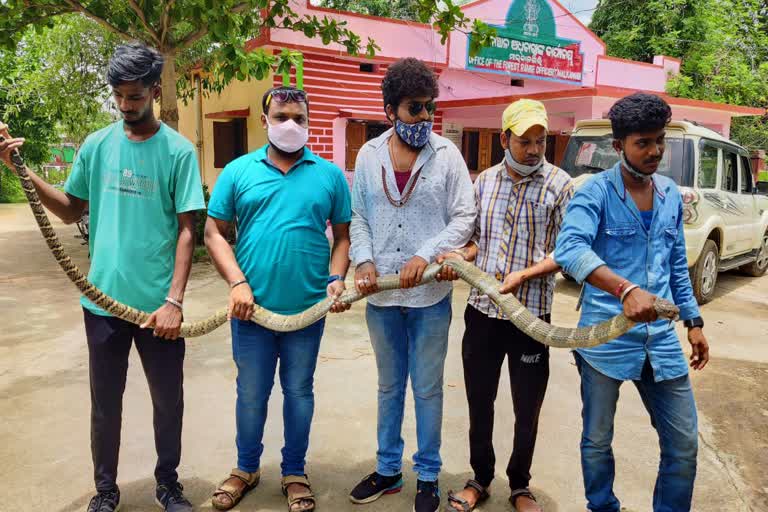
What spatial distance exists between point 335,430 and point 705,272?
224 inches

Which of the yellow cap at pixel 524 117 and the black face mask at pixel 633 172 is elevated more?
the yellow cap at pixel 524 117

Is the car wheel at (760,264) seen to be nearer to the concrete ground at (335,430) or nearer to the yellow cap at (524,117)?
the concrete ground at (335,430)

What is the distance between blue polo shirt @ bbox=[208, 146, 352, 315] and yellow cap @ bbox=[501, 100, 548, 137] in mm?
905

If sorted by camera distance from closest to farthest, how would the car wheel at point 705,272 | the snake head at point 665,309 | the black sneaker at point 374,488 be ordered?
the snake head at point 665,309, the black sneaker at point 374,488, the car wheel at point 705,272

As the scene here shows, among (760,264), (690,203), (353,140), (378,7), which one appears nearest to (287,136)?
(690,203)

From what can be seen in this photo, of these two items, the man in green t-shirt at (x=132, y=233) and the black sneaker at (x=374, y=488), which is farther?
the black sneaker at (x=374, y=488)

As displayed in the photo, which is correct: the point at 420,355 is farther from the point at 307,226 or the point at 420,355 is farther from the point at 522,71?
the point at 522,71

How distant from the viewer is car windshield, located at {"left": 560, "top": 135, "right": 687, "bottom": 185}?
6734mm

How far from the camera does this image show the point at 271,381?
9.45ft

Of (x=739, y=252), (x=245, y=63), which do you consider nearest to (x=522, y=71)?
(x=739, y=252)

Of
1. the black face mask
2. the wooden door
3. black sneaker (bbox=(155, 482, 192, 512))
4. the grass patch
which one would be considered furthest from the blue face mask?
the grass patch

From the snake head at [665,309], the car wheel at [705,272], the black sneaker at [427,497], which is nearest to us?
the snake head at [665,309]

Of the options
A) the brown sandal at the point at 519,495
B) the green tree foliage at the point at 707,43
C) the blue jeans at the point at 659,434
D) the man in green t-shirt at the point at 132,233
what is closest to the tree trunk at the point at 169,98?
the man in green t-shirt at the point at 132,233

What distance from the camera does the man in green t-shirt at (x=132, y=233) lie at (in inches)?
101
